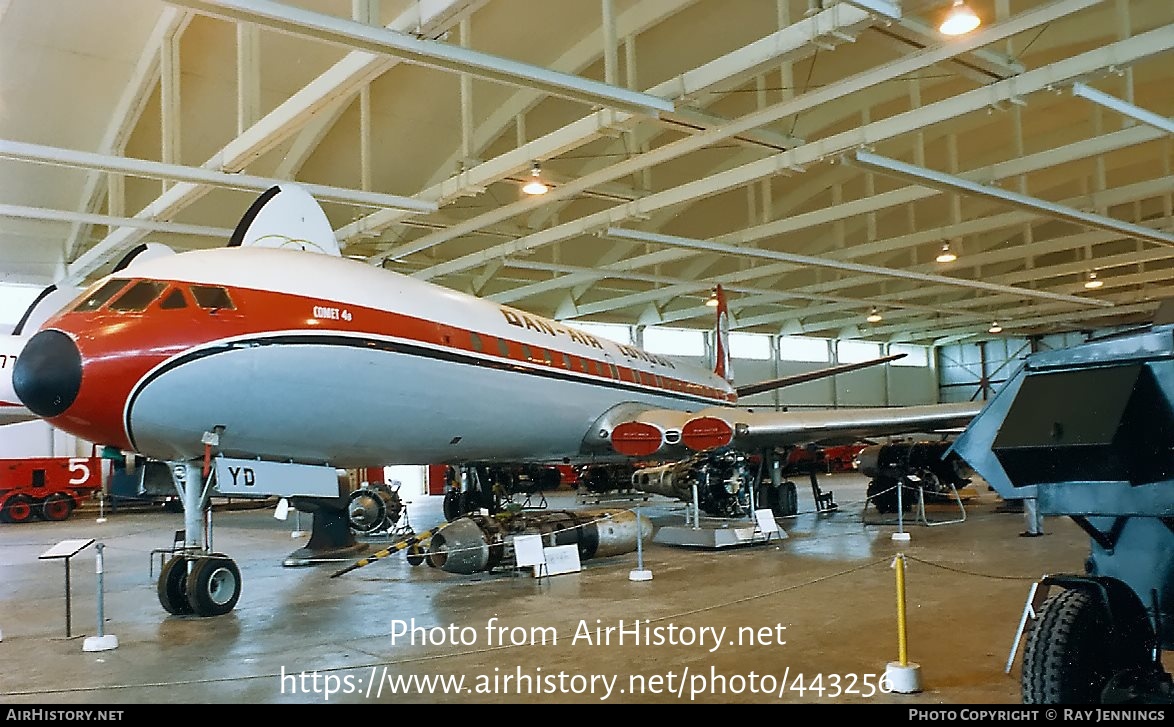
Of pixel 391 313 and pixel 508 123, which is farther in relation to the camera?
pixel 508 123

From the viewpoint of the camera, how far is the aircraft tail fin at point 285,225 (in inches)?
401

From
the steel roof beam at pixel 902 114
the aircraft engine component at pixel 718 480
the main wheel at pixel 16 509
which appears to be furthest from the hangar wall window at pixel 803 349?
the main wheel at pixel 16 509

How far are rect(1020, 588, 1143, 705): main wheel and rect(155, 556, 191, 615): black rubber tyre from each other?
23.3 feet

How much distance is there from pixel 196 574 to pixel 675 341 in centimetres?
3153

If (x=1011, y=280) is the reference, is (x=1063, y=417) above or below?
below

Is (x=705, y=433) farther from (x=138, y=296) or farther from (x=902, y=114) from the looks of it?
(x=138, y=296)

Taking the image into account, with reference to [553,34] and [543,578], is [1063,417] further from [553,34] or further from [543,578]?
[553,34]

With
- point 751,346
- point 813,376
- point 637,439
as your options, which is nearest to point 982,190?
point 813,376

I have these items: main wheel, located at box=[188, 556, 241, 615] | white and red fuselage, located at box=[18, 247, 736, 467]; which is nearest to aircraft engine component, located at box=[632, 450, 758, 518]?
white and red fuselage, located at box=[18, 247, 736, 467]

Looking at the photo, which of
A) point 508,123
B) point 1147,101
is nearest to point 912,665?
point 508,123

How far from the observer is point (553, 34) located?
15.1 m

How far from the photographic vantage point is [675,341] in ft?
127

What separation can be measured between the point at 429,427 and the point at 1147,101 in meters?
16.9

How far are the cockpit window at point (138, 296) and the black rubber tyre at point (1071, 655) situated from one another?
7.40 metres
